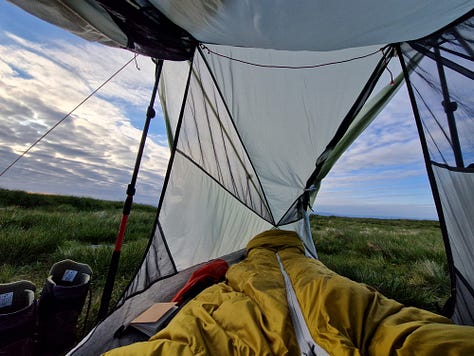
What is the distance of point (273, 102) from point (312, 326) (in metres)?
1.59

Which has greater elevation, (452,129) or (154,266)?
(452,129)

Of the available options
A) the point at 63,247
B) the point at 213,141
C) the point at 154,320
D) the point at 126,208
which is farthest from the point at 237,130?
the point at 63,247

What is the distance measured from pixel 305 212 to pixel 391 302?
2006 millimetres

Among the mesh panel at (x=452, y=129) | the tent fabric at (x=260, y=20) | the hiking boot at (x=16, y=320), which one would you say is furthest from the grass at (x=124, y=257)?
the tent fabric at (x=260, y=20)

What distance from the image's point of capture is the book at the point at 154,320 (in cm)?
93

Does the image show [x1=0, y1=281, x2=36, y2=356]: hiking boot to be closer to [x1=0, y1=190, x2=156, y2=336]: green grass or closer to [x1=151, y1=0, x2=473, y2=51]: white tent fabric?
[x1=0, y1=190, x2=156, y2=336]: green grass

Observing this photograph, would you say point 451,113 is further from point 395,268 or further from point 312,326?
point 395,268

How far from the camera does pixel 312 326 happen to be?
0.73m

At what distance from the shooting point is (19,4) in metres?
0.74

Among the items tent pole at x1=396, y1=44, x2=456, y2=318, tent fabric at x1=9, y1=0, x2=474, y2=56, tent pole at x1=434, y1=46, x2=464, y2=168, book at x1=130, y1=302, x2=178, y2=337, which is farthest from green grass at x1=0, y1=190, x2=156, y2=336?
tent pole at x1=434, y1=46, x2=464, y2=168

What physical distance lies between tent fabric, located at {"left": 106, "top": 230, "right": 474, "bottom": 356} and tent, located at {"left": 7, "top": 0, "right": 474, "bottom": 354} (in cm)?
48

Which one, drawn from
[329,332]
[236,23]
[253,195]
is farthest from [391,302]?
[253,195]

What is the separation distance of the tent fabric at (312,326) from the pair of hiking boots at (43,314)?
0.60m

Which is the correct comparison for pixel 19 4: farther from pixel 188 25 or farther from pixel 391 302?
pixel 391 302
